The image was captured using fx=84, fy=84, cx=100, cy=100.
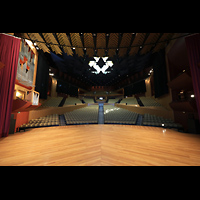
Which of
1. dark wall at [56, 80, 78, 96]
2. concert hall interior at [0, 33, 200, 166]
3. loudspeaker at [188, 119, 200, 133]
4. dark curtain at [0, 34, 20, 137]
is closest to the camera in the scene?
concert hall interior at [0, 33, 200, 166]

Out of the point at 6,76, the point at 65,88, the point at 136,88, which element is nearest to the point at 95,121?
the point at 6,76

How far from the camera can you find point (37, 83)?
5938 millimetres

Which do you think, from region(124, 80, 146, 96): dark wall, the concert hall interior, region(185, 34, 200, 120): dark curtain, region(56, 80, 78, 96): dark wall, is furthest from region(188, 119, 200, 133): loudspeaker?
region(56, 80, 78, 96): dark wall

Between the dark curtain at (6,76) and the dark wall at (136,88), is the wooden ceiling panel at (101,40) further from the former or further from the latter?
the dark wall at (136,88)

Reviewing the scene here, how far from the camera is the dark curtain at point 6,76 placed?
9.62 ft

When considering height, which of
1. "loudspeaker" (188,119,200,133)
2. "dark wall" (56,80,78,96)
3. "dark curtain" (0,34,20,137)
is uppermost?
"dark wall" (56,80,78,96)

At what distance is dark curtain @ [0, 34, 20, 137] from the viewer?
293 cm

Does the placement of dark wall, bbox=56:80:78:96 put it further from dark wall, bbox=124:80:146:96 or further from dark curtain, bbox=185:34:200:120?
dark curtain, bbox=185:34:200:120
